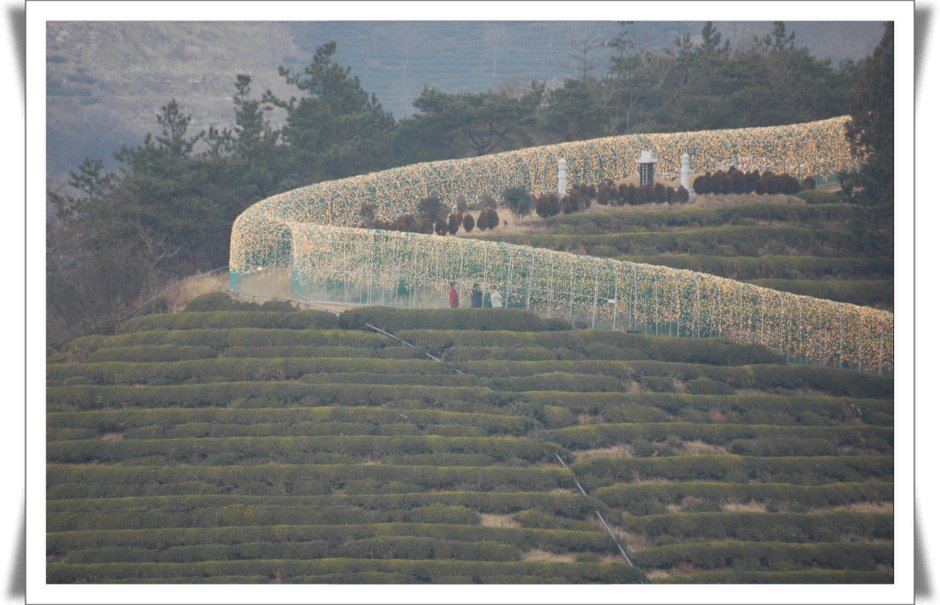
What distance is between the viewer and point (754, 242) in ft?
135

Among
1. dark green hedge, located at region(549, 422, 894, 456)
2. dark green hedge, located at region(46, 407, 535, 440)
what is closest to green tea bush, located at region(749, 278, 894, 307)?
dark green hedge, located at region(549, 422, 894, 456)

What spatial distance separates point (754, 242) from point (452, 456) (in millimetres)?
19554

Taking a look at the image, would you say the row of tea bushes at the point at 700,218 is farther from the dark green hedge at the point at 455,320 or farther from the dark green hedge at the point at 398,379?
the dark green hedge at the point at 398,379

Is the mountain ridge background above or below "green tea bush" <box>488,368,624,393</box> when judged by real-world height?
above

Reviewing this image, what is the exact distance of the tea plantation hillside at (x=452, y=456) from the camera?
2402cm

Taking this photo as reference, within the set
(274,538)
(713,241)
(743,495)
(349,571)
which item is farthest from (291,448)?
(713,241)

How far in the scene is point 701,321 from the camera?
107 ft

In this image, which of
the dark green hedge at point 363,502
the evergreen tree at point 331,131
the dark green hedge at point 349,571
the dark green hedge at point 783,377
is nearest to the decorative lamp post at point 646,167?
the evergreen tree at point 331,131

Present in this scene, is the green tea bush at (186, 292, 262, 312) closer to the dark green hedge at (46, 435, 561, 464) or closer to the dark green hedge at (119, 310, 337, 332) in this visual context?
the dark green hedge at (119, 310, 337, 332)

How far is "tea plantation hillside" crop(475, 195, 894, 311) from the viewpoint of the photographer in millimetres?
36969

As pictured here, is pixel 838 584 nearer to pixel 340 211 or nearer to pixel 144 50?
pixel 340 211

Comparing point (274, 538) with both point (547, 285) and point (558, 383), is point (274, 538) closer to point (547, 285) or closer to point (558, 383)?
point (558, 383)

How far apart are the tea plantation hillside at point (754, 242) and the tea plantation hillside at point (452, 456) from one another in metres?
7.30

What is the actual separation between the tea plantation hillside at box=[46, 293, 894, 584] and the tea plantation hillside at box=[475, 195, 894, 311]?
7.30 metres
